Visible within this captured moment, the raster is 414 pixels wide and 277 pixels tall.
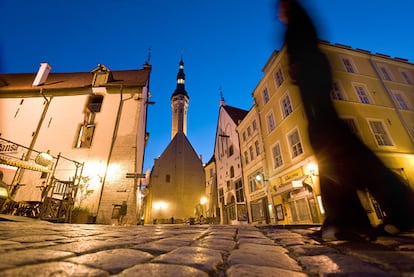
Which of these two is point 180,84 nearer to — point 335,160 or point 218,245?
point 335,160

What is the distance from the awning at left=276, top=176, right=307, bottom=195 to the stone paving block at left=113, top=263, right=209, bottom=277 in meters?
11.0

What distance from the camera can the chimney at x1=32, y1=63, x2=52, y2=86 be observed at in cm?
1614

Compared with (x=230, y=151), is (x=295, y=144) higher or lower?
lower

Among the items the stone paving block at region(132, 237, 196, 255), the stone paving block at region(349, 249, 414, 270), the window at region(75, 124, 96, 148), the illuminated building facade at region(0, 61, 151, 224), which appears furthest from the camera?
the window at region(75, 124, 96, 148)

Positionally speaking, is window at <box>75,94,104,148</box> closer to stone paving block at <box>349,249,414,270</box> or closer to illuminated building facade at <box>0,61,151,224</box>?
illuminated building facade at <box>0,61,151,224</box>

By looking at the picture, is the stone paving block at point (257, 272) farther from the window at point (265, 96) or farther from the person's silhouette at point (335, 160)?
the window at point (265, 96)

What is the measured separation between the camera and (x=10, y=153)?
1280 centimetres

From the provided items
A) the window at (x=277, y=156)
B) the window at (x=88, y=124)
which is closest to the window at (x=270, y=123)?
the window at (x=277, y=156)

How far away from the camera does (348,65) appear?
572 inches

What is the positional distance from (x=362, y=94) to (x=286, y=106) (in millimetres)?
5065

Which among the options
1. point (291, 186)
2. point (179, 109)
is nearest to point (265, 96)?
point (291, 186)

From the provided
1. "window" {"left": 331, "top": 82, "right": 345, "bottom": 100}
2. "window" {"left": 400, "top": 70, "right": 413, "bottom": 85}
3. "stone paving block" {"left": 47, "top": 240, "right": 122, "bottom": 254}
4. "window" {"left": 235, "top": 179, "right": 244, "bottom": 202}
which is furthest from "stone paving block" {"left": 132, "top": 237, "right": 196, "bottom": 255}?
"window" {"left": 400, "top": 70, "right": 413, "bottom": 85}

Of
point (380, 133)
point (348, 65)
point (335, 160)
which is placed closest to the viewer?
point (335, 160)

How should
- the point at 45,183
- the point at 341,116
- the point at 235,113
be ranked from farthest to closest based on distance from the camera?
the point at 235,113 < the point at 45,183 < the point at 341,116
